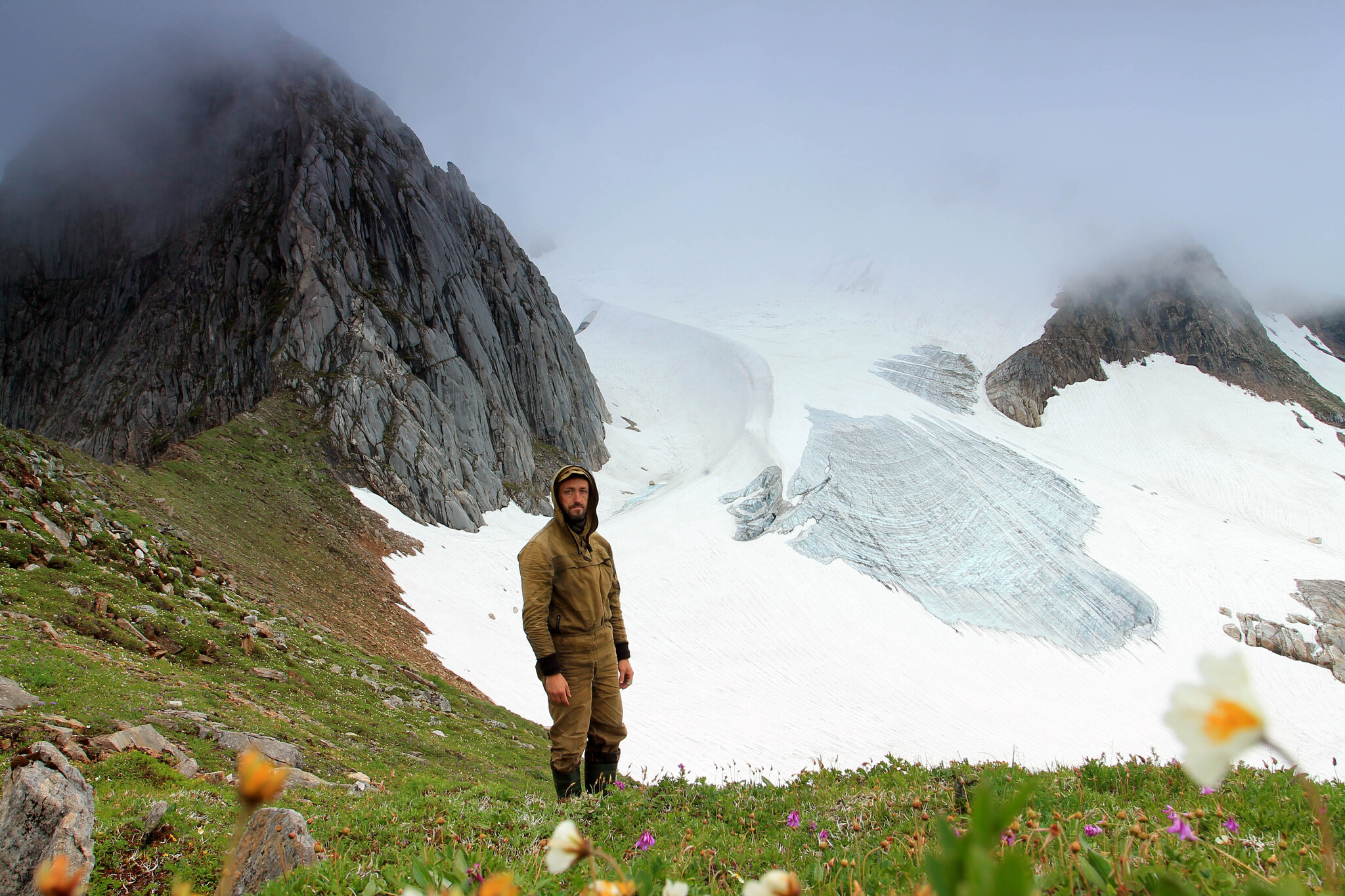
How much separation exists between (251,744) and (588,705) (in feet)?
14.7

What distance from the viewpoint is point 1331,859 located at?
1067mm

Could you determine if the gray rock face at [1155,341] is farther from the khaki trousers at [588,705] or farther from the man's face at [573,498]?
the man's face at [573,498]

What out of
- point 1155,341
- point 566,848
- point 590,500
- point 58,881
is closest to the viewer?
point 58,881

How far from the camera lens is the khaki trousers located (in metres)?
6.18

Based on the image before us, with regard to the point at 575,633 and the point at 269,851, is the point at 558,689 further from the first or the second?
the point at 269,851

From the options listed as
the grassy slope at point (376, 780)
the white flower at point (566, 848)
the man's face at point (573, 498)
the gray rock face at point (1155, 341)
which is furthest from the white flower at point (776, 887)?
the gray rock face at point (1155, 341)

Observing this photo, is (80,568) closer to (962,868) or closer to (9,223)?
(962,868)

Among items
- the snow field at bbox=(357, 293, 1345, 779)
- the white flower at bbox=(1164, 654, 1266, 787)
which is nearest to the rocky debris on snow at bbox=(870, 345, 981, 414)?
the snow field at bbox=(357, 293, 1345, 779)

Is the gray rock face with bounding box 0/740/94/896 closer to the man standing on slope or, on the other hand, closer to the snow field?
the man standing on slope

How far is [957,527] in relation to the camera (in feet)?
115

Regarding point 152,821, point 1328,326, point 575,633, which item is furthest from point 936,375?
point 1328,326

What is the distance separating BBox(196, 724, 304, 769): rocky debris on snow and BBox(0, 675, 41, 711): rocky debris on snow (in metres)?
1.58

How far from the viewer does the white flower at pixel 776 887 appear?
1.14m

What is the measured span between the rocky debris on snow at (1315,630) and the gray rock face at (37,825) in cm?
3837
